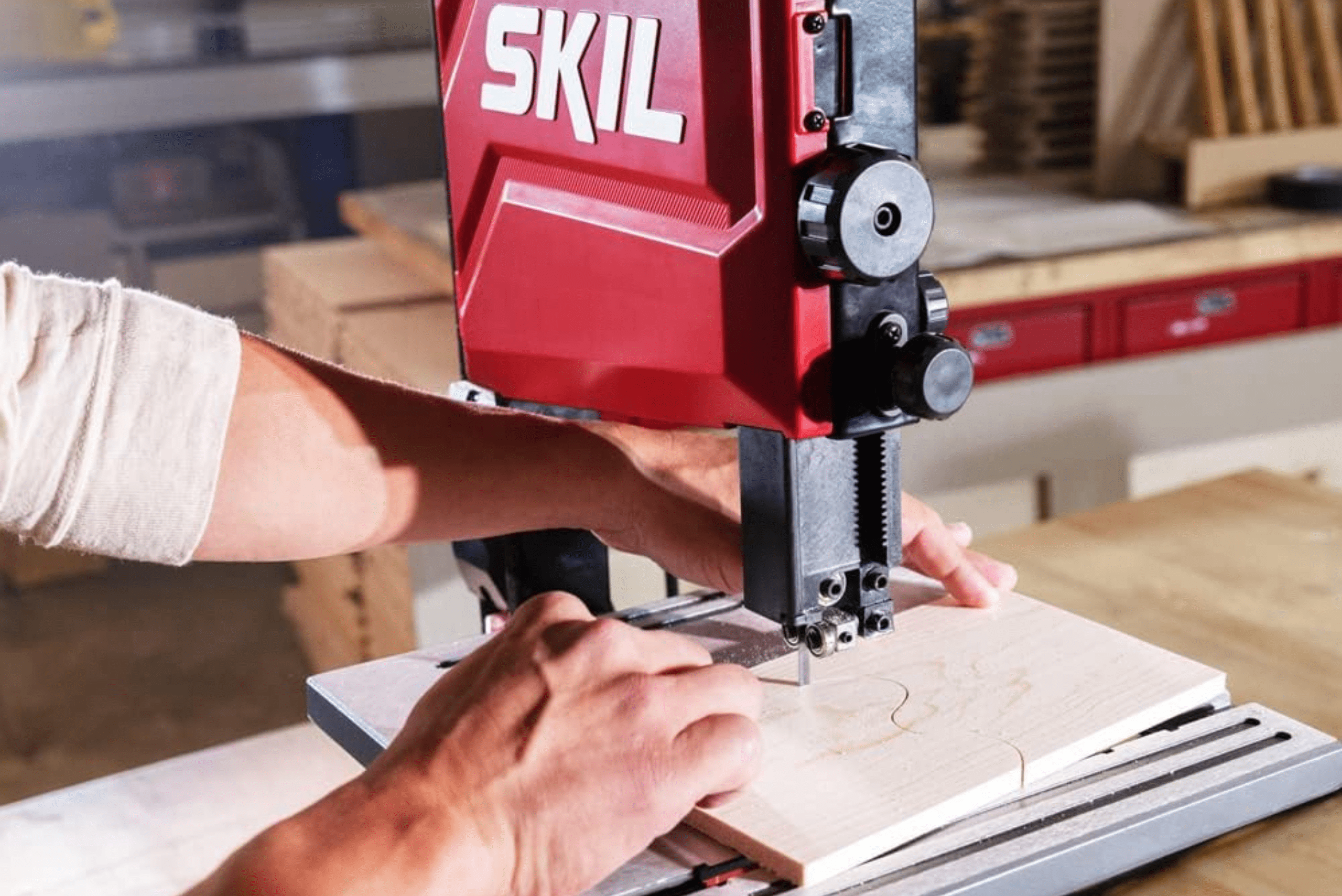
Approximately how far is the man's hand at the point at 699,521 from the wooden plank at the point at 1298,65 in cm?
176

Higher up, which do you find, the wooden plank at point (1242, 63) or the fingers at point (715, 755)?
the wooden plank at point (1242, 63)

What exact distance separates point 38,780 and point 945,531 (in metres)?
2.36

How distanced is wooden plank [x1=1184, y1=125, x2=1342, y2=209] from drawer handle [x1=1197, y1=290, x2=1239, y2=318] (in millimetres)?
237

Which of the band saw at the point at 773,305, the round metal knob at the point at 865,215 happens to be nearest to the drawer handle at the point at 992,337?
the band saw at the point at 773,305

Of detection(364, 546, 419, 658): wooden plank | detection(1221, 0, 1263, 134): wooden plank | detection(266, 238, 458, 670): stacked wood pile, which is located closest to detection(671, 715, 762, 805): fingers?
detection(266, 238, 458, 670): stacked wood pile

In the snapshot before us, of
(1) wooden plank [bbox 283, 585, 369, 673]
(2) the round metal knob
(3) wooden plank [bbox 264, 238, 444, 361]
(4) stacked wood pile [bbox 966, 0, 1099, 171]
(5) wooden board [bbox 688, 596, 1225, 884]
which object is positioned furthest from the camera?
(4) stacked wood pile [bbox 966, 0, 1099, 171]

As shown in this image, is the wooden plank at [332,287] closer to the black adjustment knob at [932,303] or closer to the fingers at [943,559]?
the fingers at [943,559]

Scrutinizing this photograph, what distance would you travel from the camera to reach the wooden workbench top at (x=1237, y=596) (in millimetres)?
864

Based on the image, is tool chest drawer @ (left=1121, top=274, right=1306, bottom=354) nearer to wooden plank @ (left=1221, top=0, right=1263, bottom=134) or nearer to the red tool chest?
the red tool chest

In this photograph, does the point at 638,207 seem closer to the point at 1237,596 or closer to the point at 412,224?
the point at 1237,596

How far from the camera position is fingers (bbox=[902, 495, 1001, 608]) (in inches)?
42.6

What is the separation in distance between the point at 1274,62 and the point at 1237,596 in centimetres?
152

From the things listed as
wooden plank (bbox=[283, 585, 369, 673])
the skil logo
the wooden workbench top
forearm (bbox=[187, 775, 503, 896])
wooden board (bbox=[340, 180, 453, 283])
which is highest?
the skil logo

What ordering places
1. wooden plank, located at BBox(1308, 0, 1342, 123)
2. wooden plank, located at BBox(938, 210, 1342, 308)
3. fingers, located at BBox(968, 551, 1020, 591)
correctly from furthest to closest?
wooden plank, located at BBox(1308, 0, 1342, 123), wooden plank, located at BBox(938, 210, 1342, 308), fingers, located at BBox(968, 551, 1020, 591)
